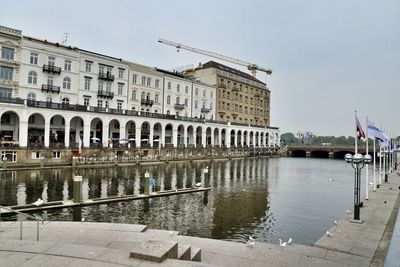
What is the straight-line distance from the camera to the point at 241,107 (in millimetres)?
103000

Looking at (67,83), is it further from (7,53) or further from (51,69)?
(7,53)

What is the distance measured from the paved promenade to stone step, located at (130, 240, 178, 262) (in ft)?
0.42

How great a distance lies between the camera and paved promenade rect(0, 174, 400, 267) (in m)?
7.48

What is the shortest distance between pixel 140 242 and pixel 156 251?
11.3 feet

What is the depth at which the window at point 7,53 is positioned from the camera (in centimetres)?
4759

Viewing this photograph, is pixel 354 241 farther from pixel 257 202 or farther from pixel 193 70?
pixel 193 70

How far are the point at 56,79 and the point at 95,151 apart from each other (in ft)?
50.7

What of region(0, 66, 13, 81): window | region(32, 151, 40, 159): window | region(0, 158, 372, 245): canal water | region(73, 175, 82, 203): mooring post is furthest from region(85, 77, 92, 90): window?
region(73, 175, 82, 203): mooring post

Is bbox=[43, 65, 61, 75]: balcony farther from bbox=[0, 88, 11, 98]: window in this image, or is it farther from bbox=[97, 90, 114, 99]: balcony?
bbox=[97, 90, 114, 99]: balcony

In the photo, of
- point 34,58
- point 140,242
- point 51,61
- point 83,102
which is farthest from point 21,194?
point 83,102

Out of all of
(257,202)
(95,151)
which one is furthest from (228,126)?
(257,202)

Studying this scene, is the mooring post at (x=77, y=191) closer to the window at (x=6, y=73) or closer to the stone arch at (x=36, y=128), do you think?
the stone arch at (x=36, y=128)

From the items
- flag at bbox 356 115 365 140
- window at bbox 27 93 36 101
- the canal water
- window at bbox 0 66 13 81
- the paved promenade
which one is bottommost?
the canal water

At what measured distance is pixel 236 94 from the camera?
328 feet
